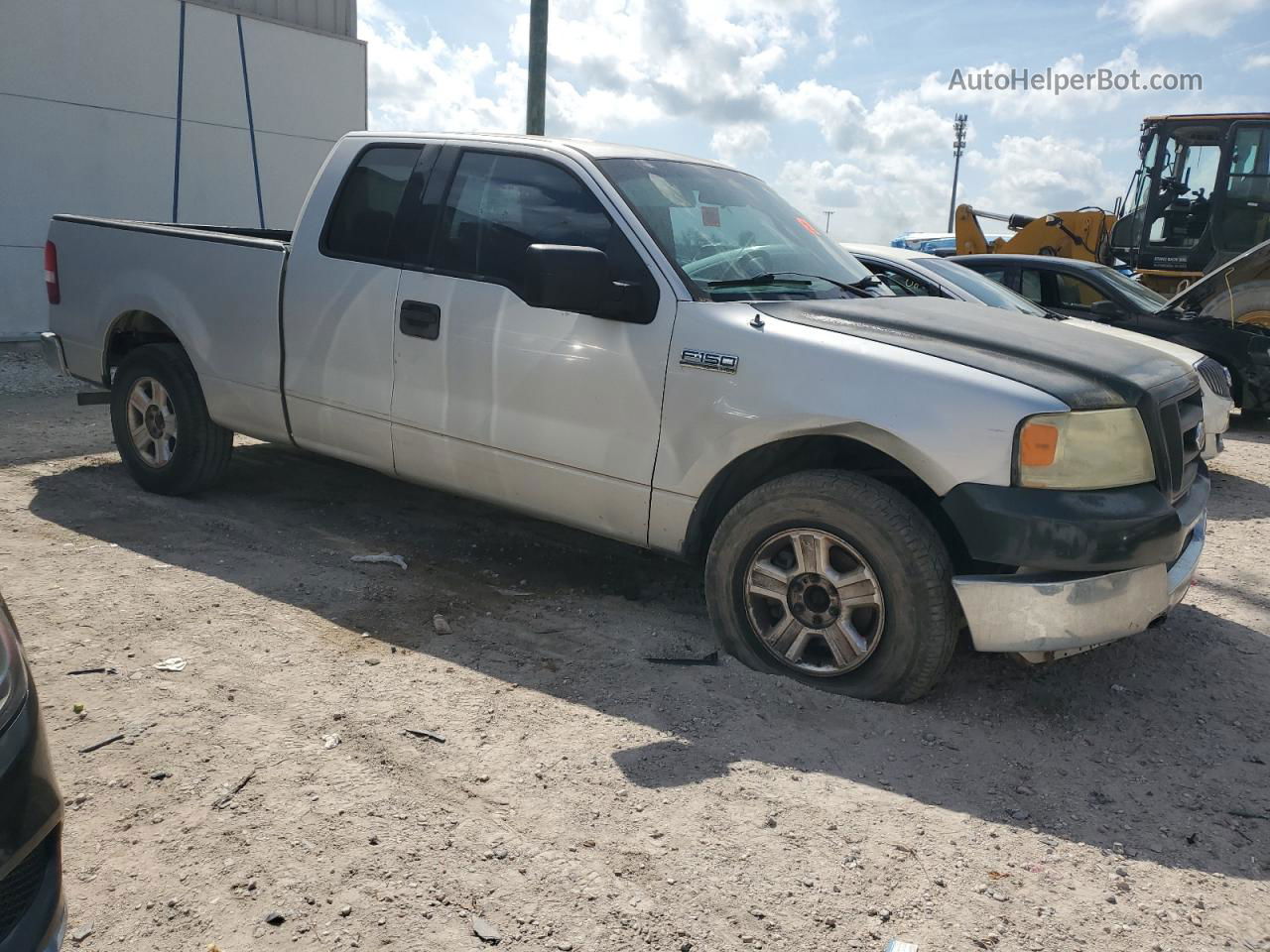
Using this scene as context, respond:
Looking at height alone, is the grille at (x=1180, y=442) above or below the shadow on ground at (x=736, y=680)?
above

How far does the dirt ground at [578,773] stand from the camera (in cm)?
257

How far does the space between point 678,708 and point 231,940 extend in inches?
63.8

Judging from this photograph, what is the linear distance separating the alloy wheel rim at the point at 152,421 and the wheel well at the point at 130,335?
0.26m

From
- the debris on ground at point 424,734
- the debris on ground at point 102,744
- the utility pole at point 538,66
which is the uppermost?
the utility pole at point 538,66

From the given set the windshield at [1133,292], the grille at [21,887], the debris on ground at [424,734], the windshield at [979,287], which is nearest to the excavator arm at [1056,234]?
the windshield at [1133,292]

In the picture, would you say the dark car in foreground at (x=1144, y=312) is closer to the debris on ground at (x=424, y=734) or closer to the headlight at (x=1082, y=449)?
the headlight at (x=1082, y=449)

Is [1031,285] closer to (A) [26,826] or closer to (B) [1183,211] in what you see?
(B) [1183,211]

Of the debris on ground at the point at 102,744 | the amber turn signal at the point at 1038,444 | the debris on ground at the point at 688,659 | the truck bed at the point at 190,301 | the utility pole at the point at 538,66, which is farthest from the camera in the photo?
the utility pole at the point at 538,66

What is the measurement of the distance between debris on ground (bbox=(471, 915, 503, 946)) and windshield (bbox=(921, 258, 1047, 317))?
6.39 m

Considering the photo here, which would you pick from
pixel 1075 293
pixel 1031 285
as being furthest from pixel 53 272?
pixel 1075 293

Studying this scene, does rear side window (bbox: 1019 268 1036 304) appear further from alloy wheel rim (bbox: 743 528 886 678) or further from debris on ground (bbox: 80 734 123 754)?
debris on ground (bbox: 80 734 123 754)

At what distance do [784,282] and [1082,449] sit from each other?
1423 millimetres

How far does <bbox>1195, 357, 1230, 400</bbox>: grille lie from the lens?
6.96m

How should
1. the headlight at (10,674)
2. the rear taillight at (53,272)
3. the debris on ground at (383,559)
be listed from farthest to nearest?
the rear taillight at (53,272) → the debris on ground at (383,559) → the headlight at (10,674)
